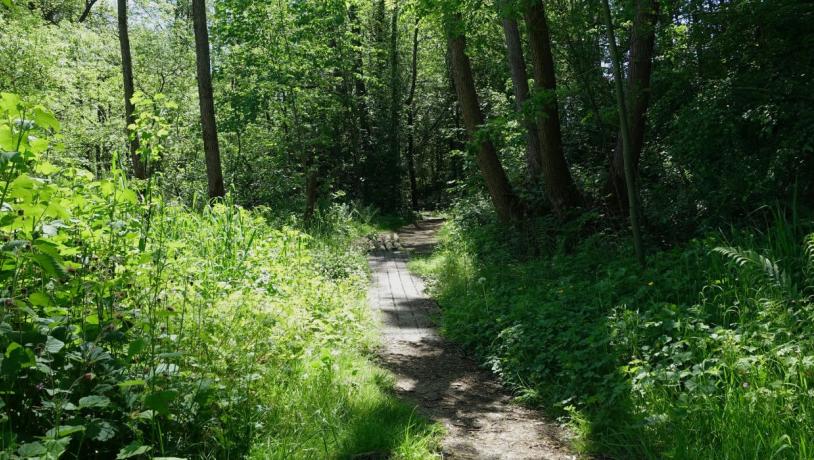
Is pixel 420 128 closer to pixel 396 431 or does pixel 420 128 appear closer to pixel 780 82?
pixel 780 82

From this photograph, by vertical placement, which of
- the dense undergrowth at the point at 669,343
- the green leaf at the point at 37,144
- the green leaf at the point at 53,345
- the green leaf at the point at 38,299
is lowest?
the dense undergrowth at the point at 669,343

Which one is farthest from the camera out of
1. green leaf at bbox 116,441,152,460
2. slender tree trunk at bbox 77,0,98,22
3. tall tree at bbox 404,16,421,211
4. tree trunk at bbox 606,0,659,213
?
tall tree at bbox 404,16,421,211

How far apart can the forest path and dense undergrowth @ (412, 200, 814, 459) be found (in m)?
0.20

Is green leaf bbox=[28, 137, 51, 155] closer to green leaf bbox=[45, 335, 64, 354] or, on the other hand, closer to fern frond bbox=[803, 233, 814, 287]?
green leaf bbox=[45, 335, 64, 354]

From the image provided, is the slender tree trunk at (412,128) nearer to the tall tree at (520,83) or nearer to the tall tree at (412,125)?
the tall tree at (412,125)

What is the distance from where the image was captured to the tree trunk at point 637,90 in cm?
771

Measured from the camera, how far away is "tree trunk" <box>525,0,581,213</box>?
9336 millimetres

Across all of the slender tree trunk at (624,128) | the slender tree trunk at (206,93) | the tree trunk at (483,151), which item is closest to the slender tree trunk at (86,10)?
the slender tree trunk at (206,93)

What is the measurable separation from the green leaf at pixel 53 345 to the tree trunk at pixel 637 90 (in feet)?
22.9

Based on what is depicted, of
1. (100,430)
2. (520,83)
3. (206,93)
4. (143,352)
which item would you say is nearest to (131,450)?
(100,430)

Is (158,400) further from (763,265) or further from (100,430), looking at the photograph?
(763,265)

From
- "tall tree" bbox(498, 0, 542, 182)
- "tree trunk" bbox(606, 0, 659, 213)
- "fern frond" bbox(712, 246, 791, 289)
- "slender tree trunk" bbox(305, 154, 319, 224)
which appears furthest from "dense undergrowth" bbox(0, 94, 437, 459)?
"slender tree trunk" bbox(305, 154, 319, 224)

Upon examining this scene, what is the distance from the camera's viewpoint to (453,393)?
521 centimetres

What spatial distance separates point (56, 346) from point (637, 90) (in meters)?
7.53
